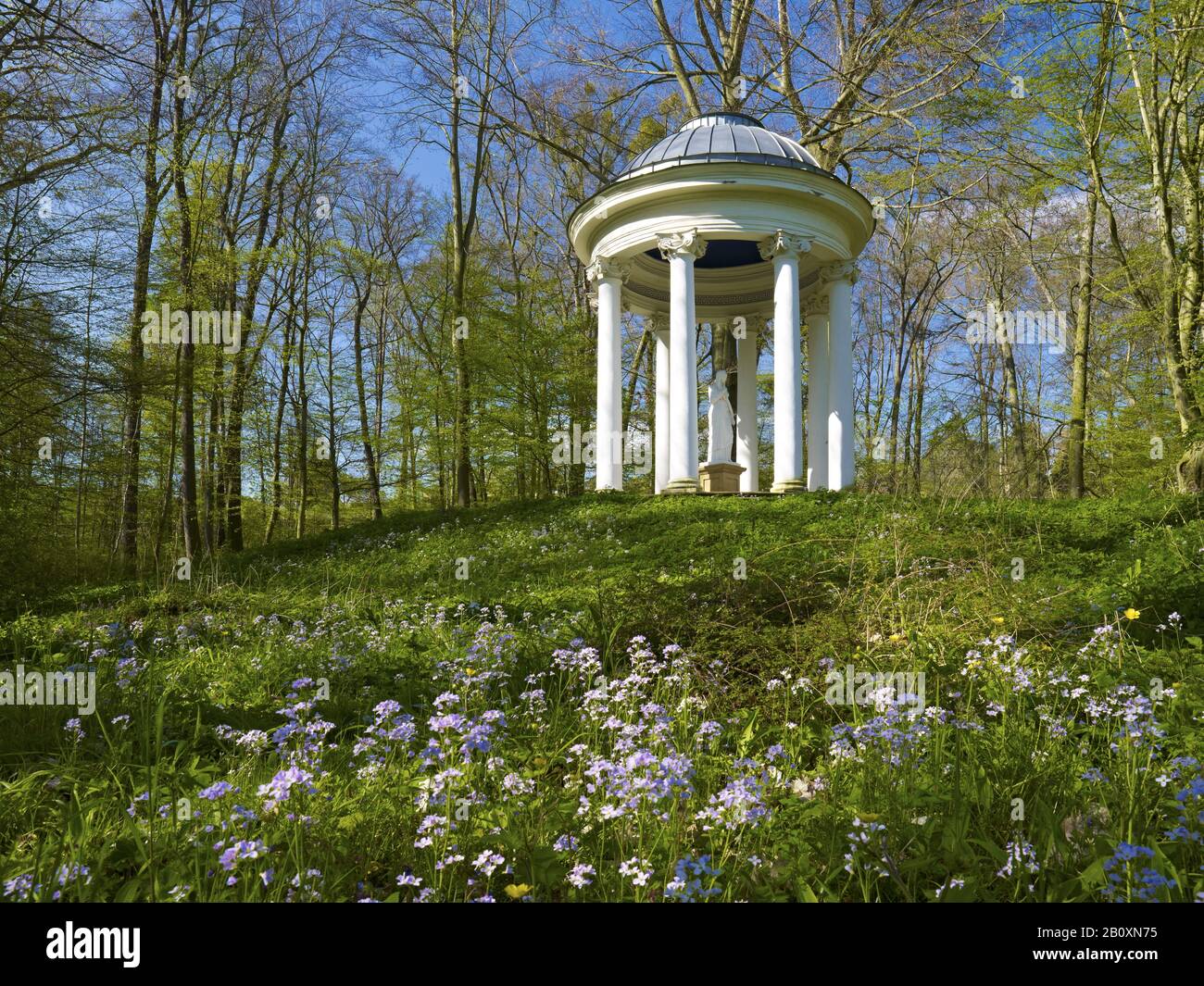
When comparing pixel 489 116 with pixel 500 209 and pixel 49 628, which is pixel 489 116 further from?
pixel 49 628

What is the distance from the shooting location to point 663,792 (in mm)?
2084

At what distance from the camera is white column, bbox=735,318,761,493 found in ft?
54.4

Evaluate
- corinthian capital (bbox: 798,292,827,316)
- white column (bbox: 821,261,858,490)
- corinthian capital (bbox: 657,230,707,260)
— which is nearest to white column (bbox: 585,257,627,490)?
corinthian capital (bbox: 657,230,707,260)

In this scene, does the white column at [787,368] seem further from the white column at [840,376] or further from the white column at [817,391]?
the white column at [817,391]

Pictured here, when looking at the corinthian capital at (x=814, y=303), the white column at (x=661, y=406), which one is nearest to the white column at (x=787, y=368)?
the white column at (x=661, y=406)

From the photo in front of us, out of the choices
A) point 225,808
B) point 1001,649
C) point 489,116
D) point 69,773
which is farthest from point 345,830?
point 489,116

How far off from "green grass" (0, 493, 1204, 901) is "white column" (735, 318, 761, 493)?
342 inches

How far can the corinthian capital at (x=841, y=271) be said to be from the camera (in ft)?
48.0

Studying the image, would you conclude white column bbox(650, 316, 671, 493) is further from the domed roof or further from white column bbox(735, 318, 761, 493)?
the domed roof

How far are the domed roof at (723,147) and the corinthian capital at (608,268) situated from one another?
5.25 feet

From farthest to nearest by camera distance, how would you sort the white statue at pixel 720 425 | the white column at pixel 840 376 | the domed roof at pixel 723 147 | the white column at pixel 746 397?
the white column at pixel 746 397
the white statue at pixel 720 425
the white column at pixel 840 376
the domed roof at pixel 723 147

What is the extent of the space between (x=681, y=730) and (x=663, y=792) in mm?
1281
